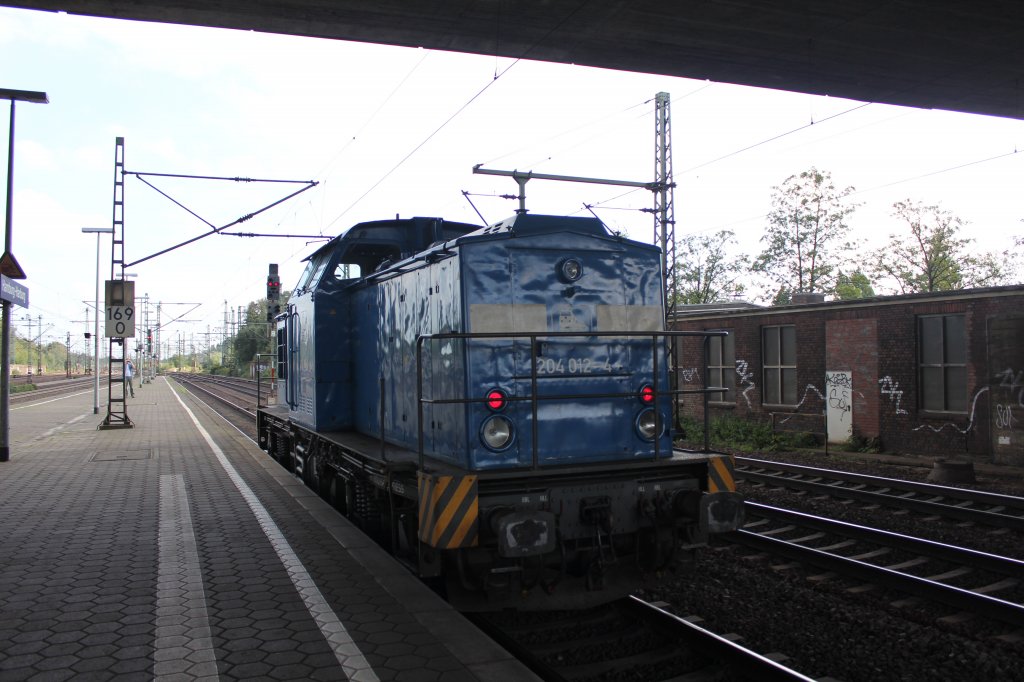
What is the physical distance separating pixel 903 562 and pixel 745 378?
1193cm

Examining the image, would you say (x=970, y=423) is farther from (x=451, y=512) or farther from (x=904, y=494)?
(x=451, y=512)

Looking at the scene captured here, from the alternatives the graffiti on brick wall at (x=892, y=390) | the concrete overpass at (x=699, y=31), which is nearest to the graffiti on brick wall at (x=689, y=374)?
the graffiti on brick wall at (x=892, y=390)

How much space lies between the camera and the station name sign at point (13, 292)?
11625 mm

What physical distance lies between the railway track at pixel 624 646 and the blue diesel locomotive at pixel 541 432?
0.27m

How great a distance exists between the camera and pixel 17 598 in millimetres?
5000

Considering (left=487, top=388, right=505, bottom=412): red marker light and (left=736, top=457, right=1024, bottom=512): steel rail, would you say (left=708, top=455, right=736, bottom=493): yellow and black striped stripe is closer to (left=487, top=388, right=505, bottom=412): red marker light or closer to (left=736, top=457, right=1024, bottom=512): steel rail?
(left=487, top=388, right=505, bottom=412): red marker light

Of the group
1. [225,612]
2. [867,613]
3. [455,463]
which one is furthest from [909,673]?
[225,612]

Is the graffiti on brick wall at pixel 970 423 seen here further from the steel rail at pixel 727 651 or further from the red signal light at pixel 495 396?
the red signal light at pixel 495 396

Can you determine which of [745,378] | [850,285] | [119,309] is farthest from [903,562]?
[850,285]

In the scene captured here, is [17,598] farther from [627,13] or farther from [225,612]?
[627,13]

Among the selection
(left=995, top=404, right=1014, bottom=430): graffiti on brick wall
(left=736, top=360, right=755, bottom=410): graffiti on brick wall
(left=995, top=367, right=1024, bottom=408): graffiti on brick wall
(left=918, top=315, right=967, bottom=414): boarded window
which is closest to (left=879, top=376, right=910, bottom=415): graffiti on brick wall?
(left=918, top=315, right=967, bottom=414): boarded window

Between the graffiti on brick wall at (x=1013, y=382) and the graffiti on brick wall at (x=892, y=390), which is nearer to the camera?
the graffiti on brick wall at (x=1013, y=382)

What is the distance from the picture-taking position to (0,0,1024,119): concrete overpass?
9.58 metres

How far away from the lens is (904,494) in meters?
10.0
